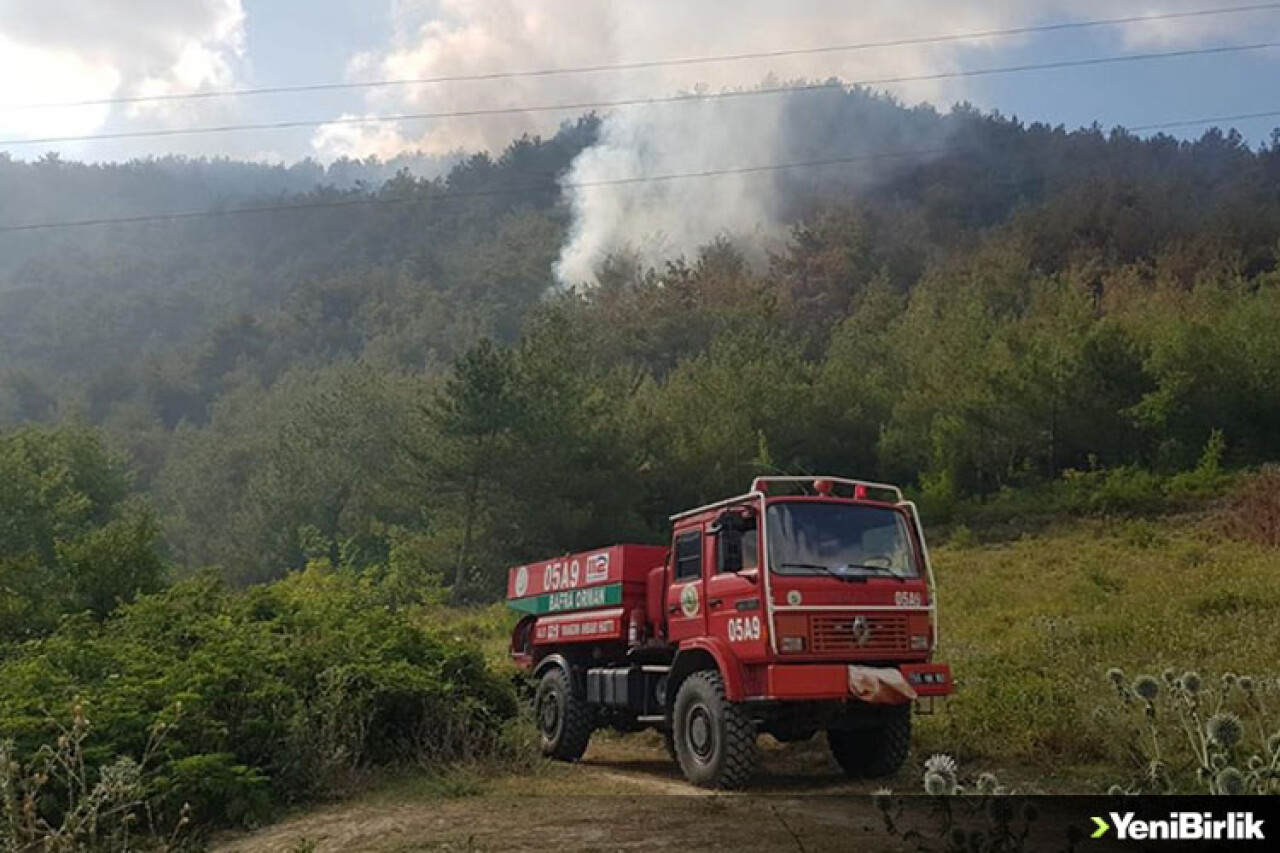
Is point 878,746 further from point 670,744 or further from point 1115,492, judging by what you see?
point 1115,492

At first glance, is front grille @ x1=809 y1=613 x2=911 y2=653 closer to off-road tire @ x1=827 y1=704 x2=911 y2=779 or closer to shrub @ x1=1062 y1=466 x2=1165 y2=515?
off-road tire @ x1=827 y1=704 x2=911 y2=779

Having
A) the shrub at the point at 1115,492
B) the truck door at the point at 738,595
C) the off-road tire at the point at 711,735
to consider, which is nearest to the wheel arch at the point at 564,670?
the off-road tire at the point at 711,735

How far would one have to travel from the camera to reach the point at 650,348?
70625mm

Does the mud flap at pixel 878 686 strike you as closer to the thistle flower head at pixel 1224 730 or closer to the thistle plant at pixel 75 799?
the thistle plant at pixel 75 799

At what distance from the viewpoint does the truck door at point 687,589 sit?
35.1 ft

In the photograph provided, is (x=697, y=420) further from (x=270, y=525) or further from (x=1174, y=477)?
(x=270, y=525)

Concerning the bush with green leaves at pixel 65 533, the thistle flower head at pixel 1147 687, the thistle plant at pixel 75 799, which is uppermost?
the bush with green leaves at pixel 65 533

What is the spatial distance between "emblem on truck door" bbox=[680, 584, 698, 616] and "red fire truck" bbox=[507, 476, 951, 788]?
17mm

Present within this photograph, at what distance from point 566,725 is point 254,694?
4144 mm

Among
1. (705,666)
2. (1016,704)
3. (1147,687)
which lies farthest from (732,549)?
(1147,687)

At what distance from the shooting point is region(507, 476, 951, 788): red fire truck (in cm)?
970

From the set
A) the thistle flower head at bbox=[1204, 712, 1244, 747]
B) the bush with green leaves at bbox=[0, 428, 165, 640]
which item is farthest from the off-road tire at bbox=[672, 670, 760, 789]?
the bush with green leaves at bbox=[0, 428, 165, 640]

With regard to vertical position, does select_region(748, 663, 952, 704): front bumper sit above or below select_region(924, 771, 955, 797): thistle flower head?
above

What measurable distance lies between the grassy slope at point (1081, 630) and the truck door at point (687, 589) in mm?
3068
